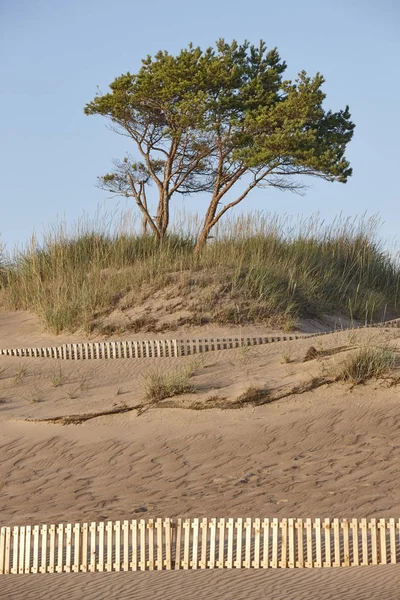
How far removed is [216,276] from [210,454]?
21.0ft

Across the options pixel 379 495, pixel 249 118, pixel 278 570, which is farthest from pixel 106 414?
pixel 249 118

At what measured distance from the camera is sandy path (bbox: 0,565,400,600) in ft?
16.6

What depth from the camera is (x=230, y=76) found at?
20641 mm

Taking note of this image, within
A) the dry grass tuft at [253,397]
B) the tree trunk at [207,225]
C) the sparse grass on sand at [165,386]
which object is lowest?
the dry grass tuft at [253,397]

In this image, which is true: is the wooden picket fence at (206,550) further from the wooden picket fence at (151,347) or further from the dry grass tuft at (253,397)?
the wooden picket fence at (151,347)

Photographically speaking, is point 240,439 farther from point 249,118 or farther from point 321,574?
point 249,118

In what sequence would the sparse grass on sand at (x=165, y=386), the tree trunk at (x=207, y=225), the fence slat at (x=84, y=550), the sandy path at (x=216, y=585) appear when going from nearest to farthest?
1. the sandy path at (x=216, y=585)
2. the fence slat at (x=84, y=550)
3. the sparse grass on sand at (x=165, y=386)
4. the tree trunk at (x=207, y=225)

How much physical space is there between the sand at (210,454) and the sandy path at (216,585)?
0.03 metres

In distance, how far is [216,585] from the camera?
17.7 ft

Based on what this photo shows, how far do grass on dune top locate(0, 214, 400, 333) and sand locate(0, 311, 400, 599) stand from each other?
2.98 m

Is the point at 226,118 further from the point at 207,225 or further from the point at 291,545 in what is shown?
the point at 291,545

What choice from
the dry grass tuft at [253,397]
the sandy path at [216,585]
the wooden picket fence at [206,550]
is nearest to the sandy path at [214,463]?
the dry grass tuft at [253,397]

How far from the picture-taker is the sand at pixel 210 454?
24.8 ft

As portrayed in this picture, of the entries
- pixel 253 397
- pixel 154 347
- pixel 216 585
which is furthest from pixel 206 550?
pixel 154 347
